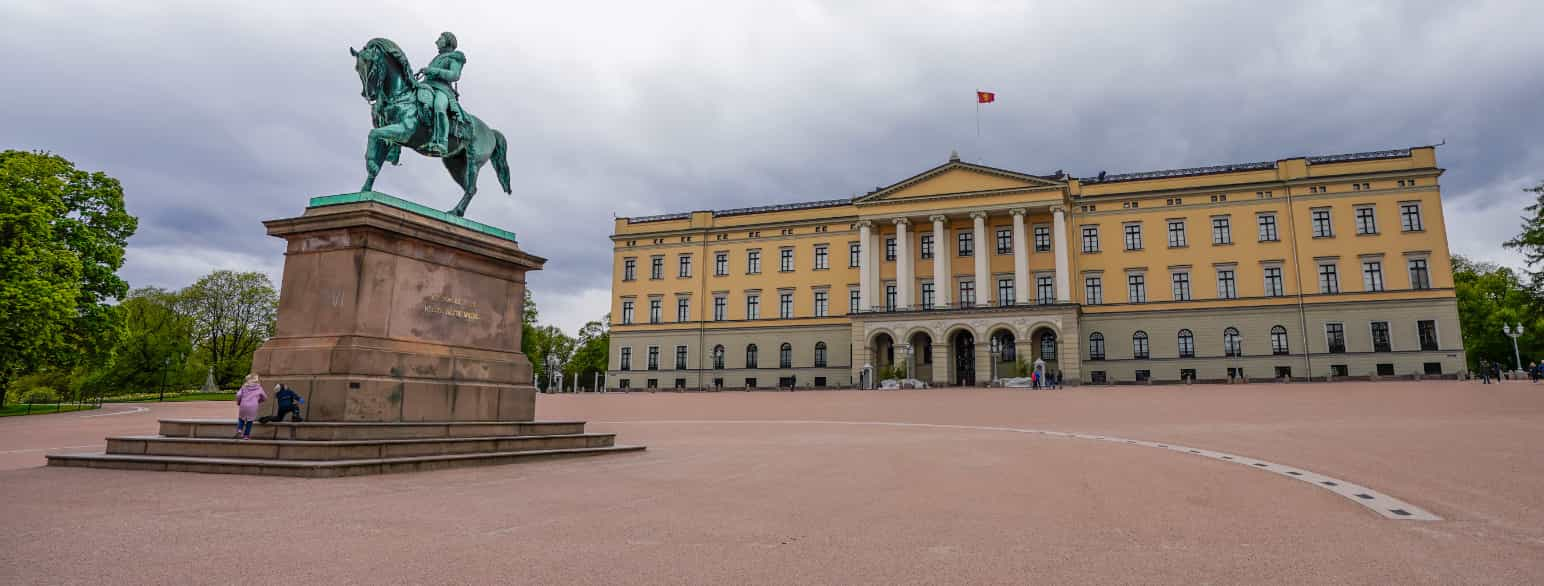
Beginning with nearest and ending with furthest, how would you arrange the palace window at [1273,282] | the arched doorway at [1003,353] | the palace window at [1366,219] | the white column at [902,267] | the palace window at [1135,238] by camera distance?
1. the palace window at [1366,219]
2. the palace window at [1273,282]
3. the arched doorway at [1003,353]
4. the palace window at [1135,238]
5. the white column at [902,267]

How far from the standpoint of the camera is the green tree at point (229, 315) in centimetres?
6341

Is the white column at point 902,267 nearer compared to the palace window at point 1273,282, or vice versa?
the palace window at point 1273,282

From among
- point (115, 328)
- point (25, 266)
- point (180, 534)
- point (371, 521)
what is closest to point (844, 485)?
point (371, 521)

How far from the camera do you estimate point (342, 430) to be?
9.12 metres

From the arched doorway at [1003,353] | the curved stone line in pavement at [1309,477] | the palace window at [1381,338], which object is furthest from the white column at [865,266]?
the curved stone line in pavement at [1309,477]

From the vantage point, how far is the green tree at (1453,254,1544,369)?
193 feet

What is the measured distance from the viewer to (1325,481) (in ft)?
27.1

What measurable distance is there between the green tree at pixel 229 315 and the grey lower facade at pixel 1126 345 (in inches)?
1607

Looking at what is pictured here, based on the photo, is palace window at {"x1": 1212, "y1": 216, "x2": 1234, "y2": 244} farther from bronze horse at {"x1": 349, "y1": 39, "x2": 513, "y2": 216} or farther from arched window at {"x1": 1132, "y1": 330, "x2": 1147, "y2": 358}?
bronze horse at {"x1": 349, "y1": 39, "x2": 513, "y2": 216}

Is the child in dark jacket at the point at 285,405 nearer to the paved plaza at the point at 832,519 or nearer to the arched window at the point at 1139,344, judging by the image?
the paved plaza at the point at 832,519

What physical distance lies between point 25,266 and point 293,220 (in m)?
24.1

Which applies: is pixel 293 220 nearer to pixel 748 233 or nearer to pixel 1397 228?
pixel 748 233

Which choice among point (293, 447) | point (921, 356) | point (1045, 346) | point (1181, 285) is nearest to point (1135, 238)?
point (1181, 285)

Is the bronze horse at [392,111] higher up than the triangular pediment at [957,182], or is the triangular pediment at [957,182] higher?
the triangular pediment at [957,182]
